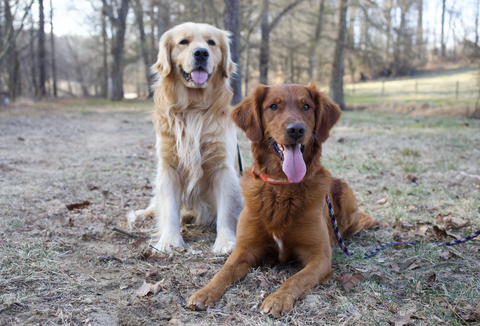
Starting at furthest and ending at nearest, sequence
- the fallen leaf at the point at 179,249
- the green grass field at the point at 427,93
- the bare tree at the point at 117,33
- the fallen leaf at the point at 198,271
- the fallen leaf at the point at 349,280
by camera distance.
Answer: the bare tree at the point at 117,33 → the green grass field at the point at 427,93 → the fallen leaf at the point at 179,249 → the fallen leaf at the point at 198,271 → the fallen leaf at the point at 349,280

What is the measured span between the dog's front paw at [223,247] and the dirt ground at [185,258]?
0.39 feet

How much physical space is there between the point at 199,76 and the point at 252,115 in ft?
3.13

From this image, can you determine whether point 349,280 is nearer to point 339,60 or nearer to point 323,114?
point 323,114

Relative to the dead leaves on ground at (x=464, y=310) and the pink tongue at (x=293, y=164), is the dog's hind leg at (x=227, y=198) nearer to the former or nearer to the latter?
the pink tongue at (x=293, y=164)

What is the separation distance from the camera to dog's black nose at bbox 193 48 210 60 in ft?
11.4

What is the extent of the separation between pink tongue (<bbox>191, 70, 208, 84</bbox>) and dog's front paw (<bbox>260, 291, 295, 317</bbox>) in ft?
7.17

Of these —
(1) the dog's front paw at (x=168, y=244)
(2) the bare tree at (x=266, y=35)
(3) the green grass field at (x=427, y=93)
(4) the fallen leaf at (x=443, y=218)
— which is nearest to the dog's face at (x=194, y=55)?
(1) the dog's front paw at (x=168, y=244)

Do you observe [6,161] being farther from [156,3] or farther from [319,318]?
[156,3]

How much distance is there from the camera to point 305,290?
2316 millimetres

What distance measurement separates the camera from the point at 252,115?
2893 millimetres

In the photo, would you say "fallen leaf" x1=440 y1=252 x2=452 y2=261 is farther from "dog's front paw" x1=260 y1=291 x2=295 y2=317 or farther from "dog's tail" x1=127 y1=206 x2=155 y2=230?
"dog's tail" x1=127 y1=206 x2=155 y2=230

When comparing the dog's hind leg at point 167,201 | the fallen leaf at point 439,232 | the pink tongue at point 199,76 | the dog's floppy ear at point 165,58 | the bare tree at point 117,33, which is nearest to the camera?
the fallen leaf at point 439,232

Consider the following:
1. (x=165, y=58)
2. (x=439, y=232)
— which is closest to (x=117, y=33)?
(x=165, y=58)

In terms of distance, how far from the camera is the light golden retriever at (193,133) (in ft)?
11.5
